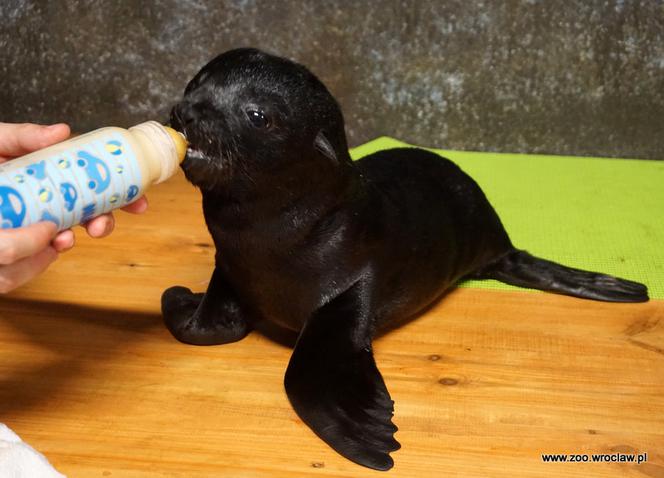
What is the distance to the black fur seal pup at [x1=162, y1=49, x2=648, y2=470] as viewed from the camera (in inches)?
75.1

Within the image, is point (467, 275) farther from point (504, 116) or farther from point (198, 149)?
point (504, 116)

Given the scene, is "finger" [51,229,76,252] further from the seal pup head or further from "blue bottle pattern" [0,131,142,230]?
the seal pup head

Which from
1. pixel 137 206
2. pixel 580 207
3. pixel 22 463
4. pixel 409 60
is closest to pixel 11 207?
pixel 137 206

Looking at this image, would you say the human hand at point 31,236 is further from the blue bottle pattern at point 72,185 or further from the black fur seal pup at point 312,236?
the black fur seal pup at point 312,236

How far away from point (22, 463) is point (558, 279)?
57.9 inches

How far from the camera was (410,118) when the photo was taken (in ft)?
12.5

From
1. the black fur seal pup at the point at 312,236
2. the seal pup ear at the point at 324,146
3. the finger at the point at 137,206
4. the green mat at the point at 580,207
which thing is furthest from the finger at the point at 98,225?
the green mat at the point at 580,207

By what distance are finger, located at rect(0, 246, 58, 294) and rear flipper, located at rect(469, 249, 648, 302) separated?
1311 mm

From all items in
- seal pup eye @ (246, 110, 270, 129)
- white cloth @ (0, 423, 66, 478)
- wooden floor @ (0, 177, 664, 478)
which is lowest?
wooden floor @ (0, 177, 664, 478)

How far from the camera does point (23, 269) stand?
164 cm

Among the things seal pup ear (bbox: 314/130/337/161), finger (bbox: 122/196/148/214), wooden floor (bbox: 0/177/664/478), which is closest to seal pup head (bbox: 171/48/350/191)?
seal pup ear (bbox: 314/130/337/161)

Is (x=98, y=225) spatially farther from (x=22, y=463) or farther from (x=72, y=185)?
(x=22, y=463)

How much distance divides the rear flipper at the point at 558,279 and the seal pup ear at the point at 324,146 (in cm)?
80

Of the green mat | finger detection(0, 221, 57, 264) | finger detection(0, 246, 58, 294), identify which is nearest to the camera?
finger detection(0, 221, 57, 264)
